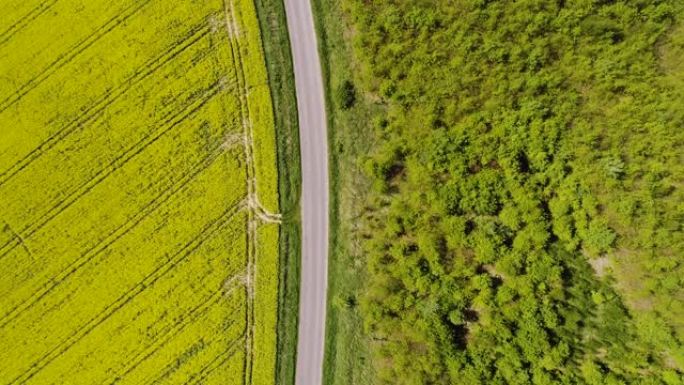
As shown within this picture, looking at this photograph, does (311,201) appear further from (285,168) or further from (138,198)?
(138,198)

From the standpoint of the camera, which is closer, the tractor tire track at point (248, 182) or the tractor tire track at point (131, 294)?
the tractor tire track at point (248, 182)

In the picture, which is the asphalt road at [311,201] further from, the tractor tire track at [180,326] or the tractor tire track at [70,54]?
the tractor tire track at [70,54]

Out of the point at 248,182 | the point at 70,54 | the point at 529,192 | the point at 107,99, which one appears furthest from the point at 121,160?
the point at 529,192

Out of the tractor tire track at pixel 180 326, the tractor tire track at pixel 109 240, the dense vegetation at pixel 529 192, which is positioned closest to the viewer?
the dense vegetation at pixel 529 192

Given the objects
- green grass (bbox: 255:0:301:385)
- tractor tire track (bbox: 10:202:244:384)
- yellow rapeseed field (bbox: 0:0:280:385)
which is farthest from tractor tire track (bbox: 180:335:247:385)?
tractor tire track (bbox: 10:202:244:384)

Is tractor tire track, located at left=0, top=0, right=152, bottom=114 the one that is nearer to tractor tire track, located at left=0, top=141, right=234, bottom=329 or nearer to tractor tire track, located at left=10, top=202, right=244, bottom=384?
tractor tire track, located at left=0, top=141, right=234, bottom=329

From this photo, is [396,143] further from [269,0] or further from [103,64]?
[103,64]

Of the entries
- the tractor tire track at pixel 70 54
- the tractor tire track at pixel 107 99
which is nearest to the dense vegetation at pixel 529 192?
the tractor tire track at pixel 107 99
